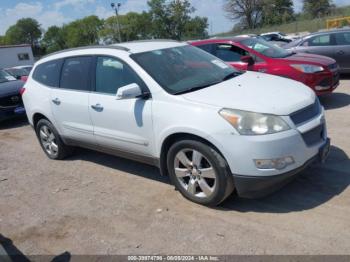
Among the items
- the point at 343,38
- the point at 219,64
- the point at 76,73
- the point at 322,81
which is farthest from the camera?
the point at 343,38

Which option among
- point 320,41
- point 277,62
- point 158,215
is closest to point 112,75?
point 158,215

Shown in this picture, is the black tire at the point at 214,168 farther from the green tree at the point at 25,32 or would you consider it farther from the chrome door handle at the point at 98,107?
the green tree at the point at 25,32

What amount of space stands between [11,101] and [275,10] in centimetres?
8032

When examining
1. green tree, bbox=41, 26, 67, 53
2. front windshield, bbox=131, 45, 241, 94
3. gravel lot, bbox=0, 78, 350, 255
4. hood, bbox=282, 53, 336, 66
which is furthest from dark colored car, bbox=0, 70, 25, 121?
green tree, bbox=41, 26, 67, 53

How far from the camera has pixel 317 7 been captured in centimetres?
7462

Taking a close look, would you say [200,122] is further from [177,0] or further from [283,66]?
[177,0]

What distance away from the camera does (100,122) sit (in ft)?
16.0

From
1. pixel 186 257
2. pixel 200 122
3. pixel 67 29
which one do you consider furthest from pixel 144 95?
pixel 67 29

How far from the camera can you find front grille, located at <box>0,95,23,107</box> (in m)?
9.39

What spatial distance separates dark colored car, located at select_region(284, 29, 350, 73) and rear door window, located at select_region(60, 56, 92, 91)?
24.4ft

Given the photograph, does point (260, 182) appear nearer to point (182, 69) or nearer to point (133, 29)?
point (182, 69)

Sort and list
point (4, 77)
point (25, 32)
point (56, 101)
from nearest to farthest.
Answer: point (56, 101)
point (4, 77)
point (25, 32)

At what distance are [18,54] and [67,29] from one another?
5926 cm

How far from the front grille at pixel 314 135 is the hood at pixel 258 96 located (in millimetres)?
267
